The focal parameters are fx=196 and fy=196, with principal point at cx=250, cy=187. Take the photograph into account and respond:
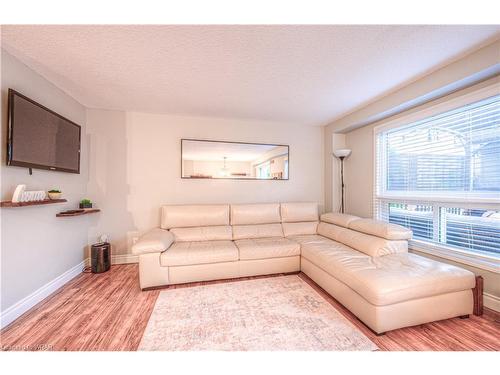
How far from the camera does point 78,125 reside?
8.80 feet

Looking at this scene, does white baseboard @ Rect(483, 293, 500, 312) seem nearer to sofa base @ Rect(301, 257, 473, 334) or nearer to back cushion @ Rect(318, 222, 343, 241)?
sofa base @ Rect(301, 257, 473, 334)

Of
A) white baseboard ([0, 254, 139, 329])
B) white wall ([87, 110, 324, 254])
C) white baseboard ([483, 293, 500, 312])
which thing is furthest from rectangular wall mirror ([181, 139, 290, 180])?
white baseboard ([483, 293, 500, 312])

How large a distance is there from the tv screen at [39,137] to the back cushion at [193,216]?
132 cm

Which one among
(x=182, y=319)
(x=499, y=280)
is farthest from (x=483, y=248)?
(x=182, y=319)

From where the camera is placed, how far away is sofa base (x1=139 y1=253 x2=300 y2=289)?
2299 mm

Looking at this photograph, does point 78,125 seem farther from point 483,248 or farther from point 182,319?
point 483,248

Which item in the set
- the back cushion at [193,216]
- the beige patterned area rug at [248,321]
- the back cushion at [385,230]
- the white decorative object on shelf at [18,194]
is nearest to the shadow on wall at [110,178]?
the back cushion at [193,216]

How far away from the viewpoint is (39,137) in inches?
78.3

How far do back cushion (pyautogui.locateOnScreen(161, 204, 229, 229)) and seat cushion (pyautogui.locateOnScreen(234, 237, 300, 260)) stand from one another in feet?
1.72

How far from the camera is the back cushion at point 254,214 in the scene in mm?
3203

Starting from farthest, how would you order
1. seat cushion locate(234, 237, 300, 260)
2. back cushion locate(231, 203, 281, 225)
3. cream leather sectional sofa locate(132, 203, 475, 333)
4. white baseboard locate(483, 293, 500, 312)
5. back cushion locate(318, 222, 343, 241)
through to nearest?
back cushion locate(231, 203, 281, 225), back cushion locate(318, 222, 343, 241), seat cushion locate(234, 237, 300, 260), white baseboard locate(483, 293, 500, 312), cream leather sectional sofa locate(132, 203, 475, 333)

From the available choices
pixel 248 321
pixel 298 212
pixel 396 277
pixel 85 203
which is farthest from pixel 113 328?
pixel 298 212

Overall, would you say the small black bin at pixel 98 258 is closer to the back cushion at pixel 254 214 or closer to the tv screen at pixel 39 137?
the tv screen at pixel 39 137
